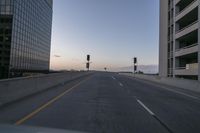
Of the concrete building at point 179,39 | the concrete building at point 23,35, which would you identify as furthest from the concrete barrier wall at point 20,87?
the concrete building at point 179,39

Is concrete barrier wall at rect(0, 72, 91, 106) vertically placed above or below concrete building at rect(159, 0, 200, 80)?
below

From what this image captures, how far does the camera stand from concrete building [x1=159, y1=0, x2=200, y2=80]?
4016cm

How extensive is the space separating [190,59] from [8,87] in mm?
44369

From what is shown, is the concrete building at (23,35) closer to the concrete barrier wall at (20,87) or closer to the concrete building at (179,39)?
the concrete barrier wall at (20,87)

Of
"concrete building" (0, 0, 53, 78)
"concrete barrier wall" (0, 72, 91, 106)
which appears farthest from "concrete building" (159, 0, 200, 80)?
"concrete building" (0, 0, 53, 78)

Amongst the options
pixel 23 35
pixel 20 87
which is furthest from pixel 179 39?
pixel 20 87

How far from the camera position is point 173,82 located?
99.3 ft

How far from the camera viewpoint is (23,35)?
6188 centimetres

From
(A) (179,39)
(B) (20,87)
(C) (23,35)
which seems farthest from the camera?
(C) (23,35)

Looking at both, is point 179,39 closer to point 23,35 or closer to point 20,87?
point 23,35

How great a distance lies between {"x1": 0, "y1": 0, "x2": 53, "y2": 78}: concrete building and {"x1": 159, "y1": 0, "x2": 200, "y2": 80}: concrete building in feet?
91.2

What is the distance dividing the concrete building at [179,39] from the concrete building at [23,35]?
2778cm

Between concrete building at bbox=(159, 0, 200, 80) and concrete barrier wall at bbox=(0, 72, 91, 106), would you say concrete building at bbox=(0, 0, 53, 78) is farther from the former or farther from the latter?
concrete building at bbox=(159, 0, 200, 80)

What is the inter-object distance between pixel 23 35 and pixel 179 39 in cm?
3393
